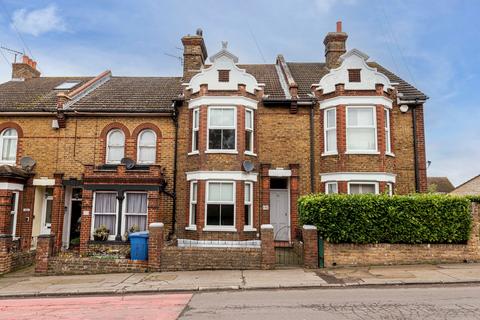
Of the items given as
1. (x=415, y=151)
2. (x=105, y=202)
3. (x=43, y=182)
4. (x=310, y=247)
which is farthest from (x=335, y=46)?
(x=43, y=182)

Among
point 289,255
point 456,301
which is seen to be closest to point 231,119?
point 289,255

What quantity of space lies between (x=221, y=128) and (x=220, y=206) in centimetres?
319

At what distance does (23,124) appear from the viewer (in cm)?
1677

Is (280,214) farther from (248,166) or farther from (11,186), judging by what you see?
(11,186)

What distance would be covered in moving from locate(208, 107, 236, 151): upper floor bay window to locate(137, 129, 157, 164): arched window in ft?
9.01

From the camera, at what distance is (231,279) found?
10648mm

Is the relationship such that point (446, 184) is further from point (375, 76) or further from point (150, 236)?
point (150, 236)

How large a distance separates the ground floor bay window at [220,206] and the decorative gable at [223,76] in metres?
4.10

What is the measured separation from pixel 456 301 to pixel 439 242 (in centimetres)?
505

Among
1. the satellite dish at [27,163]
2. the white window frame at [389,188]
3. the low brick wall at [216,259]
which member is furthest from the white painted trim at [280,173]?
the satellite dish at [27,163]

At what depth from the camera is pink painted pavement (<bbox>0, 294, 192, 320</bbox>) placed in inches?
294

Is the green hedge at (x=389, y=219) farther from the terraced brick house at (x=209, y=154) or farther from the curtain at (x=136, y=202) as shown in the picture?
the curtain at (x=136, y=202)

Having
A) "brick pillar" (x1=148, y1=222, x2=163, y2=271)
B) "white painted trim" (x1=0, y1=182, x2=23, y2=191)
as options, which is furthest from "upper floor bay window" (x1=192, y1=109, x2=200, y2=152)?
"white painted trim" (x1=0, y1=182, x2=23, y2=191)

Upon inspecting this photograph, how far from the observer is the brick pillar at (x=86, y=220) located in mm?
14578
